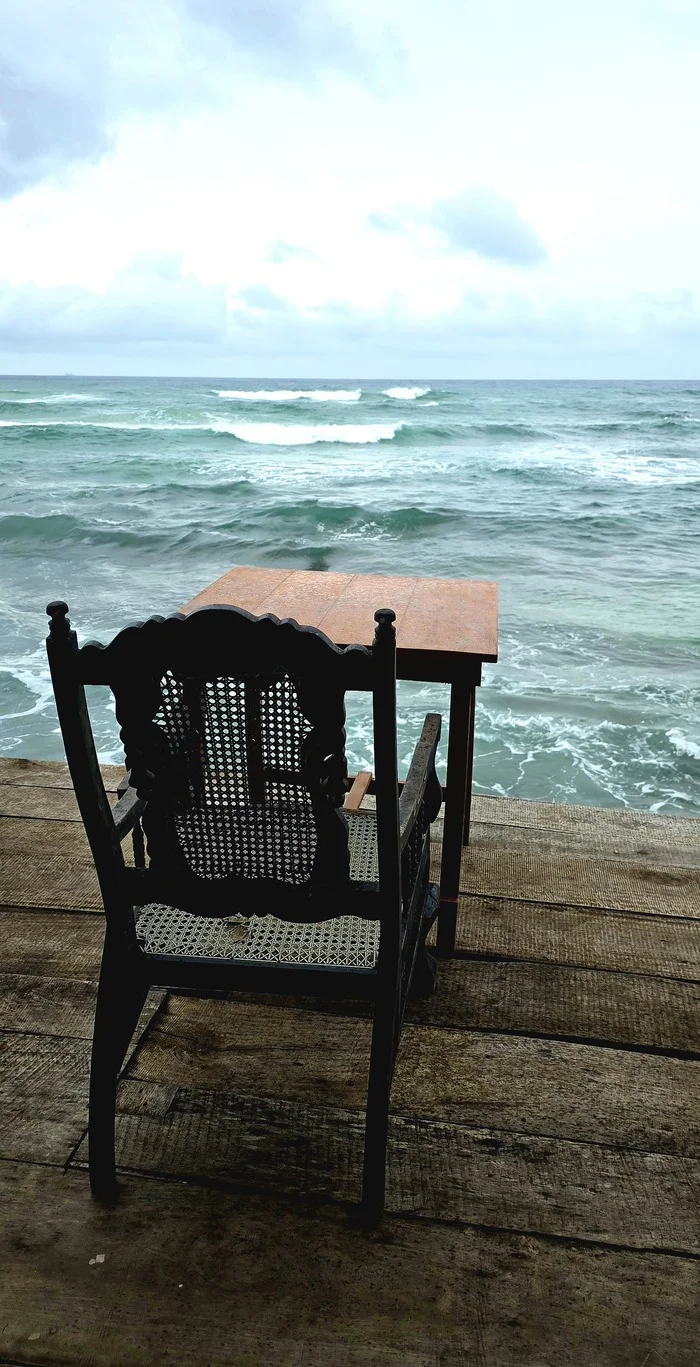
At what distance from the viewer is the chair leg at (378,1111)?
125 cm

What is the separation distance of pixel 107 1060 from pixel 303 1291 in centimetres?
41

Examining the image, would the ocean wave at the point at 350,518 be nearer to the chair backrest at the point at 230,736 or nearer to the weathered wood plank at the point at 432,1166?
the weathered wood plank at the point at 432,1166

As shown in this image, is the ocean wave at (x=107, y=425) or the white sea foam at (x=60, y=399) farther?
the white sea foam at (x=60, y=399)

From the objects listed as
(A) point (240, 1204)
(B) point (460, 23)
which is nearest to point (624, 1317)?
(A) point (240, 1204)

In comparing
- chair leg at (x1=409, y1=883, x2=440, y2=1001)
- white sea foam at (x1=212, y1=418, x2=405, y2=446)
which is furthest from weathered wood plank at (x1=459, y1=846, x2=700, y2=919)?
white sea foam at (x1=212, y1=418, x2=405, y2=446)

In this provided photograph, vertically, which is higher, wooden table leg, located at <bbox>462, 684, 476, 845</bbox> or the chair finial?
the chair finial

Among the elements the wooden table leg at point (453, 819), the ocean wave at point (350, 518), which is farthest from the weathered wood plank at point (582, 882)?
the ocean wave at point (350, 518)

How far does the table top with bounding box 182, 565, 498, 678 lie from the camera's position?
6.00 ft

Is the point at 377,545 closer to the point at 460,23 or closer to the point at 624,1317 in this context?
the point at 460,23

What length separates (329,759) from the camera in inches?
43.1

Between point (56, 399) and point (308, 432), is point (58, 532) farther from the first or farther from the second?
point (56, 399)

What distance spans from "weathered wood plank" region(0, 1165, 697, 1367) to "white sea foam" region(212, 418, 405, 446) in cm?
2233

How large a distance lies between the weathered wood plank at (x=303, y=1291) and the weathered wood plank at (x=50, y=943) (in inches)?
24.3

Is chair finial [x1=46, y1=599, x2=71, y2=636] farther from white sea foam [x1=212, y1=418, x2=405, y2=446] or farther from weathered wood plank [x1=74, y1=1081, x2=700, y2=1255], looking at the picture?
white sea foam [x1=212, y1=418, x2=405, y2=446]
